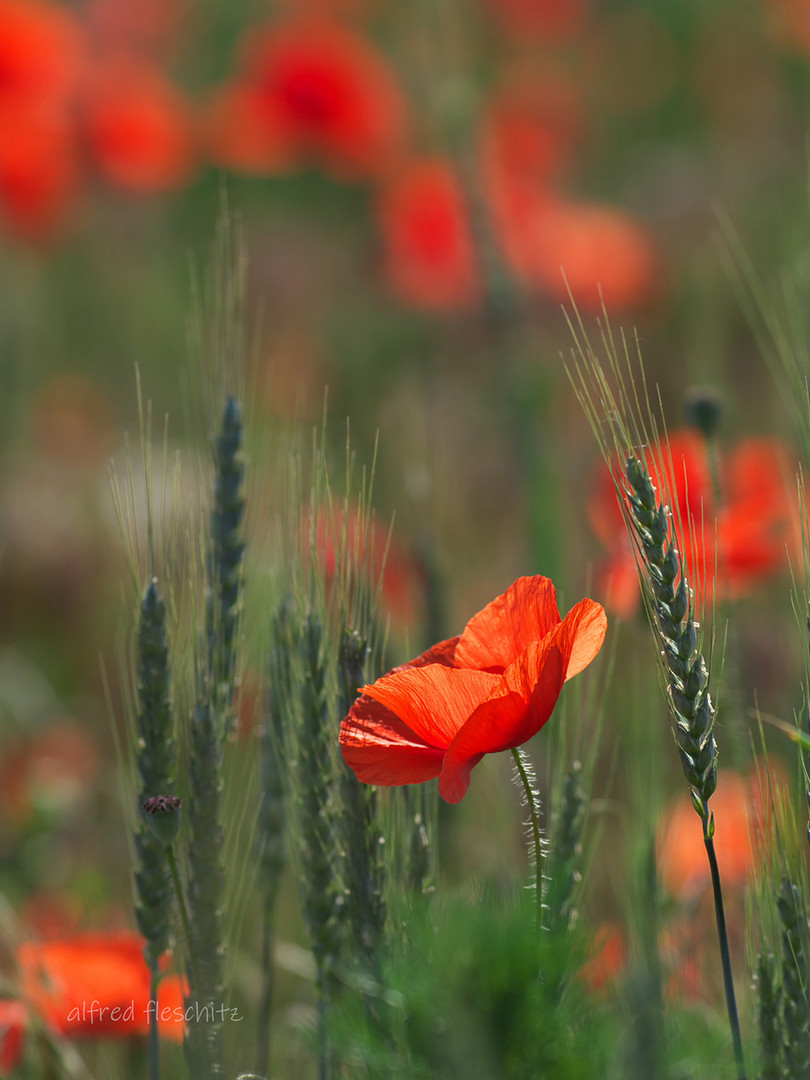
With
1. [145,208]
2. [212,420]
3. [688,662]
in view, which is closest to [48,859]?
[212,420]

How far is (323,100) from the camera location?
12.9ft

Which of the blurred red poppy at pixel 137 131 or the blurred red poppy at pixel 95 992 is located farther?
the blurred red poppy at pixel 137 131

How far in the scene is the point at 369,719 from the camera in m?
0.75

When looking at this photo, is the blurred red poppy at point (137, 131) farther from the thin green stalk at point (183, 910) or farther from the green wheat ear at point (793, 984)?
the green wheat ear at point (793, 984)

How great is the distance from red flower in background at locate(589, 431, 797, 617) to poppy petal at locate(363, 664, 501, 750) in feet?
1.62

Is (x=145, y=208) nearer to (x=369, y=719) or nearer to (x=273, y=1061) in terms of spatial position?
(x=273, y=1061)

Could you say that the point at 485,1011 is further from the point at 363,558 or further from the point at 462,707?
the point at 363,558

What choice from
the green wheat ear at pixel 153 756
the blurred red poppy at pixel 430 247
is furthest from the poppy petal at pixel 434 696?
the blurred red poppy at pixel 430 247

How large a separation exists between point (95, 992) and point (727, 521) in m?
0.87

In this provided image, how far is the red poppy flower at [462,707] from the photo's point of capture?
2.24 feet

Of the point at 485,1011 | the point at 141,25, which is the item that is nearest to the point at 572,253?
the point at 141,25

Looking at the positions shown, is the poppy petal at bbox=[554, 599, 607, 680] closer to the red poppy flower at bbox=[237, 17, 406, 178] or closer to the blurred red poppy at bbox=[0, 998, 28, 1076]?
the blurred red poppy at bbox=[0, 998, 28, 1076]

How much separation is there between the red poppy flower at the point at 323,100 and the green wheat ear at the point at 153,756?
338 cm

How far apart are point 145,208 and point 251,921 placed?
12.5ft
